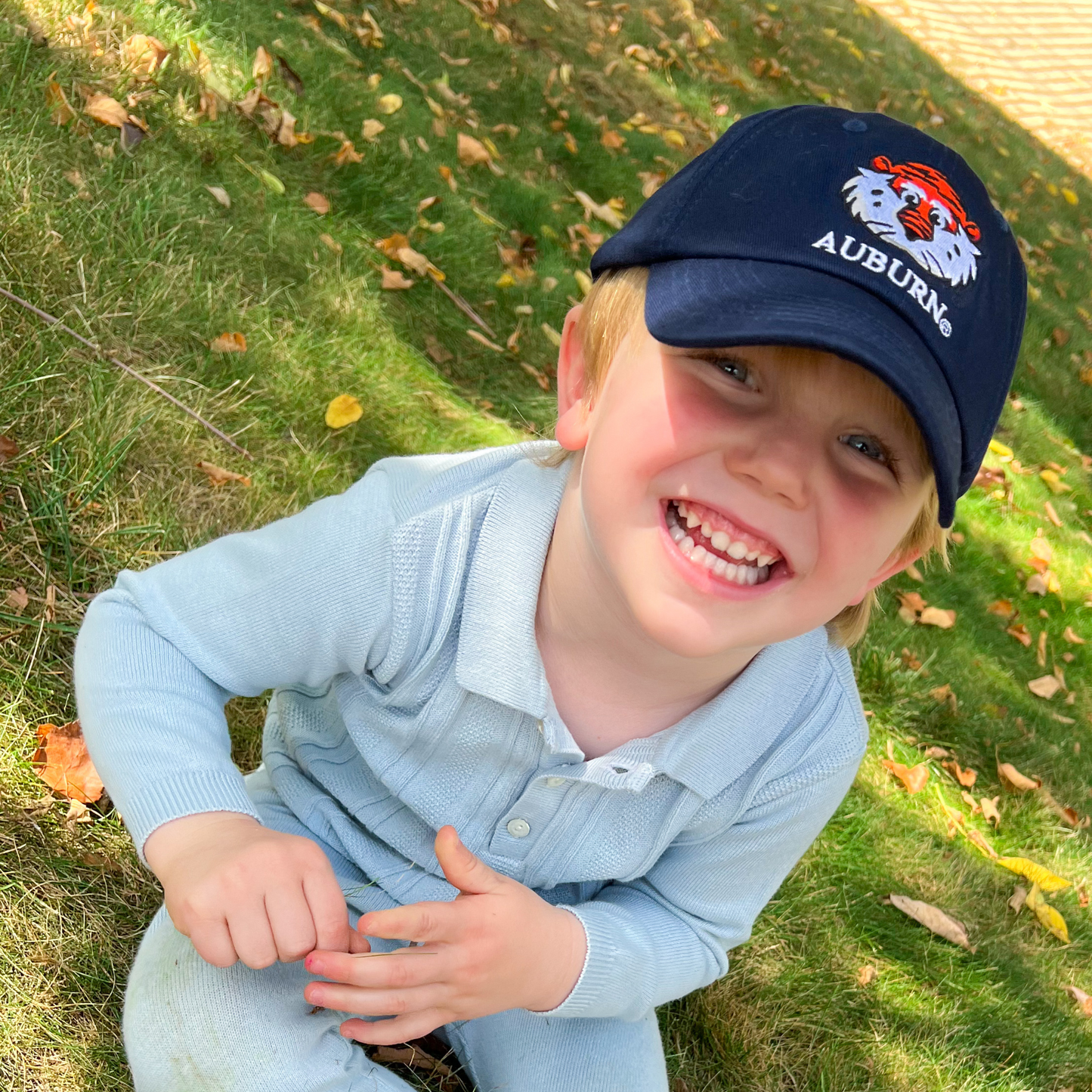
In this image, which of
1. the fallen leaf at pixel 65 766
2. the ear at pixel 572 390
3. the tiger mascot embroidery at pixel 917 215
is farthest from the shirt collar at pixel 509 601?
the fallen leaf at pixel 65 766

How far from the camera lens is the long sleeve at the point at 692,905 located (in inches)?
69.4

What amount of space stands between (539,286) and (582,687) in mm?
2352

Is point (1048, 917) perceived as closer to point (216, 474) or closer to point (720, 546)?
point (720, 546)

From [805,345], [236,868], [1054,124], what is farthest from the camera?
[1054,124]

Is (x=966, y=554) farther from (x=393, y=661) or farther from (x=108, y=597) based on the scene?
(x=108, y=597)

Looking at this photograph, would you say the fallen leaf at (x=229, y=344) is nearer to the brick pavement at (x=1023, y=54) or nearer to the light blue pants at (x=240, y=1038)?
the light blue pants at (x=240, y=1038)

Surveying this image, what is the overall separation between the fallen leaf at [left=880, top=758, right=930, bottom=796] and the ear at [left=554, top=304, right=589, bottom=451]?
6.18 ft

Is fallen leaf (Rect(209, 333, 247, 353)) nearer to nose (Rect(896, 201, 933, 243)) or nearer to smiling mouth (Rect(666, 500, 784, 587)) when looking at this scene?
smiling mouth (Rect(666, 500, 784, 587))

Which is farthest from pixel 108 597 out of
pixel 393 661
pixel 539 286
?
pixel 539 286

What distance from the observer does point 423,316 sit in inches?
133

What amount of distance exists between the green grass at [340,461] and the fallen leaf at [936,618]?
0.17 feet

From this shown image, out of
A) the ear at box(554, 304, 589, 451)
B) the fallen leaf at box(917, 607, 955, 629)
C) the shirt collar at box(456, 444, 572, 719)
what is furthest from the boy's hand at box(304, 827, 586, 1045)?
the fallen leaf at box(917, 607, 955, 629)

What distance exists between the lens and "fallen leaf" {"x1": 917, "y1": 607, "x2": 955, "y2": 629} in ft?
12.5

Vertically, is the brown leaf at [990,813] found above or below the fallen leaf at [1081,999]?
above
